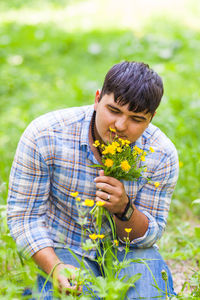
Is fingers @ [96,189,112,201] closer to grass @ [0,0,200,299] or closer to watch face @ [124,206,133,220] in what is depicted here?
watch face @ [124,206,133,220]

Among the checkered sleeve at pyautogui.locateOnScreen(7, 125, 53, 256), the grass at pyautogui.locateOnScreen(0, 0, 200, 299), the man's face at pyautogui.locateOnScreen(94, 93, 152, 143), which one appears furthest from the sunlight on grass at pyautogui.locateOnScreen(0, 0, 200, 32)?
the checkered sleeve at pyautogui.locateOnScreen(7, 125, 53, 256)

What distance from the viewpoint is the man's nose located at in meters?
1.76

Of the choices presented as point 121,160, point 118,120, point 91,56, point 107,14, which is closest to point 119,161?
point 121,160

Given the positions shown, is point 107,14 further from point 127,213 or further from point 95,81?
point 127,213

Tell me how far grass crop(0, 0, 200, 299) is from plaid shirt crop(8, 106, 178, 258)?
0.63ft

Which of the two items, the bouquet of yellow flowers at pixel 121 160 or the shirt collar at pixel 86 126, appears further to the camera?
the shirt collar at pixel 86 126

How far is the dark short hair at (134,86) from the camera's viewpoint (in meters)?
1.77

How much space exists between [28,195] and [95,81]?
3332mm

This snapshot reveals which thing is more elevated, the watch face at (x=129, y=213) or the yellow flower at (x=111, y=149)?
the yellow flower at (x=111, y=149)

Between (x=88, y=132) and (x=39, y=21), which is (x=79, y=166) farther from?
(x=39, y=21)

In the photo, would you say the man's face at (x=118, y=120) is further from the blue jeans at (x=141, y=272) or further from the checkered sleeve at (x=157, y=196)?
the blue jeans at (x=141, y=272)

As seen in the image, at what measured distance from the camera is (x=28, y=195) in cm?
189

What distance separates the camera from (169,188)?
204cm

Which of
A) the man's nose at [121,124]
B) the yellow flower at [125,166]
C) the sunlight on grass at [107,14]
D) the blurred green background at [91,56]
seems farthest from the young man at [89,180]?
the sunlight on grass at [107,14]
